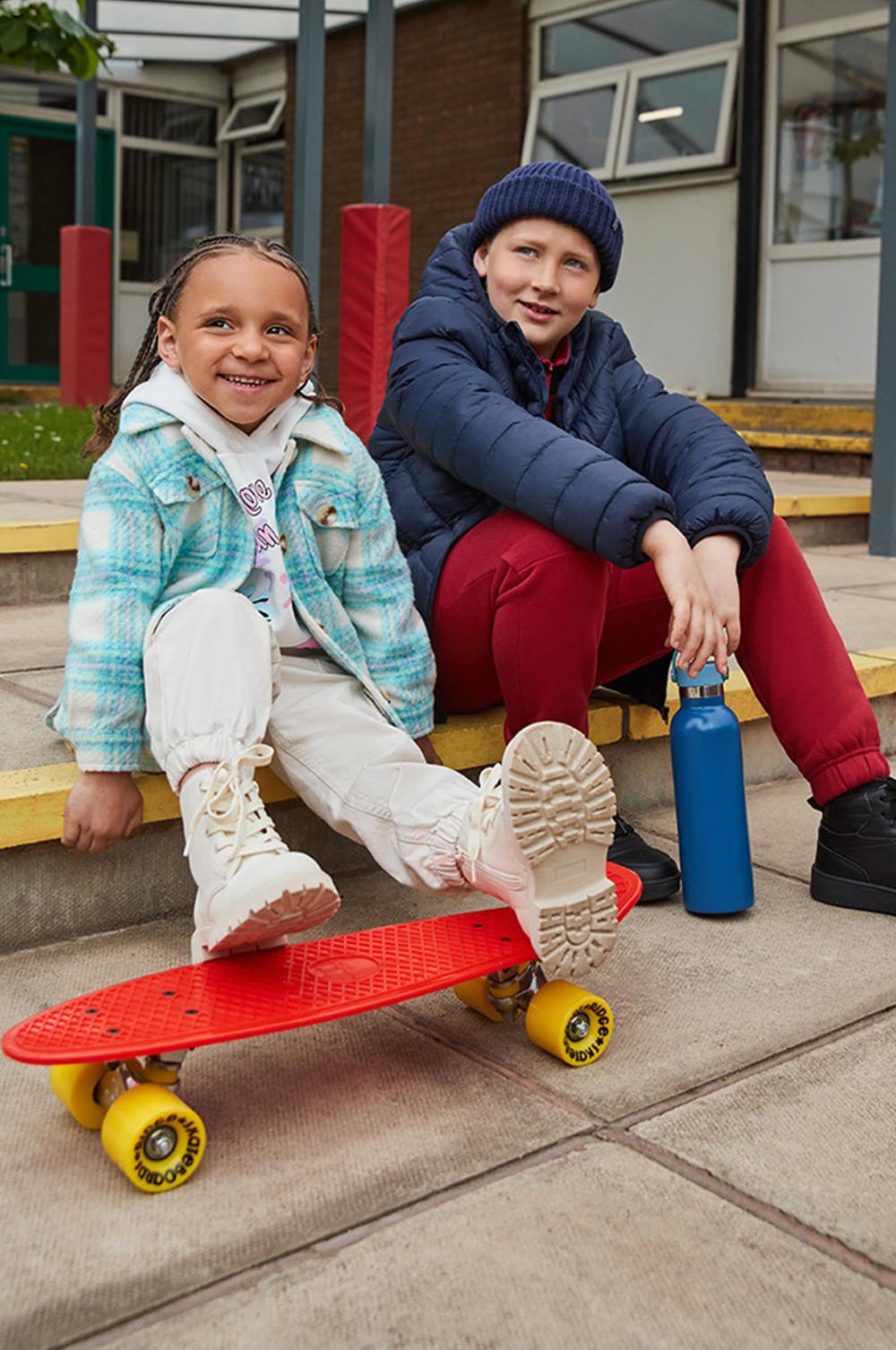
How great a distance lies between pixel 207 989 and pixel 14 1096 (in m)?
0.27

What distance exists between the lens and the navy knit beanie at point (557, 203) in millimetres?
2154

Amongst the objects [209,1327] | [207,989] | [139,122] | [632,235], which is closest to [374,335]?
[632,235]

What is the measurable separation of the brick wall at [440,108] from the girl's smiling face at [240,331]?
25.2 ft

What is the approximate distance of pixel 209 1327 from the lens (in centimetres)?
120

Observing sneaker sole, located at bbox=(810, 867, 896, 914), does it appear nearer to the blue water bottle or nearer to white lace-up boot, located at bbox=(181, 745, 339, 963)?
the blue water bottle

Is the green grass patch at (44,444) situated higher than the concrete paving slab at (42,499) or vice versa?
the green grass patch at (44,444)

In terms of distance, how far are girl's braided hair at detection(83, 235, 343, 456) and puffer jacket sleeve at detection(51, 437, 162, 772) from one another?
208mm

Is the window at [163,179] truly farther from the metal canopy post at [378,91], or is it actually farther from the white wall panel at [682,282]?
the metal canopy post at [378,91]

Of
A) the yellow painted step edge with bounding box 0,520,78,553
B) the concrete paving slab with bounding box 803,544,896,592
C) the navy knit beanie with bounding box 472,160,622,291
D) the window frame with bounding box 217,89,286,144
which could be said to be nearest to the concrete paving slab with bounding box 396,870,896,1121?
the navy knit beanie with bounding box 472,160,622,291

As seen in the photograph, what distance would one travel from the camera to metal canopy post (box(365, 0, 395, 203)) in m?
5.57

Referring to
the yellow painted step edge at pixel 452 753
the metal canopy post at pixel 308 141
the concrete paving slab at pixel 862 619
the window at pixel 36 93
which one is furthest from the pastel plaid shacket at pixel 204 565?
the window at pixel 36 93

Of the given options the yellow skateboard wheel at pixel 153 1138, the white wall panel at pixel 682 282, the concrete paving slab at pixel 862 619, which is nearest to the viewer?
the yellow skateboard wheel at pixel 153 1138

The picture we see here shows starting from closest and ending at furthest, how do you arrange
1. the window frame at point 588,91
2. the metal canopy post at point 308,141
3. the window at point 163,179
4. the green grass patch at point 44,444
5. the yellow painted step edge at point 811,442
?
the green grass patch at point 44,444 < the metal canopy post at point 308,141 < the yellow painted step edge at point 811,442 < the window frame at point 588,91 < the window at point 163,179

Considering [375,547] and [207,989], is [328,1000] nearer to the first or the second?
[207,989]
